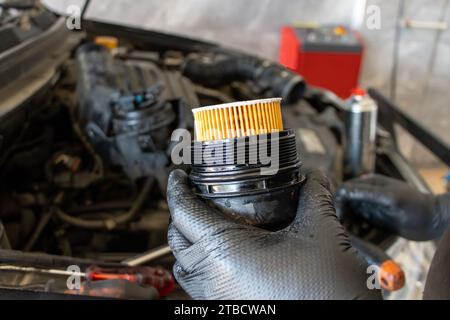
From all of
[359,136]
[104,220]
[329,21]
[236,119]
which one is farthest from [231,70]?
[329,21]

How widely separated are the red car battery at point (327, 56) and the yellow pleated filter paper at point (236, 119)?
6.32 feet

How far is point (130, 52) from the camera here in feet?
5.04

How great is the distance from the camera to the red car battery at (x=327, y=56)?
2307mm

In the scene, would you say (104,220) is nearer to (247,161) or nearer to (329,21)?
(247,161)

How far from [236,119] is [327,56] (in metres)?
2.02

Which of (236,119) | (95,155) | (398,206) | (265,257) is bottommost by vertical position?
(398,206)

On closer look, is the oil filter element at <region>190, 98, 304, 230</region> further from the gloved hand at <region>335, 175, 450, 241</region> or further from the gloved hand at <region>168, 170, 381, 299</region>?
the gloved hand at <region>335, 175, 450, 241</region>

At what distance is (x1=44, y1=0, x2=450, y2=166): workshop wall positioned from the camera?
2512 mm

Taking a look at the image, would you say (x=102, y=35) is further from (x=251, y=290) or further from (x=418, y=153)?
(x=418, y=153)

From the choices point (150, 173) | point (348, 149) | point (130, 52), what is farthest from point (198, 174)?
point (130, 52)

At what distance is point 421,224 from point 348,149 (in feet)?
1.00

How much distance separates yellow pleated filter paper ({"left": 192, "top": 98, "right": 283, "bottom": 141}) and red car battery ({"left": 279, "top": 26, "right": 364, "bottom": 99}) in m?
1.93

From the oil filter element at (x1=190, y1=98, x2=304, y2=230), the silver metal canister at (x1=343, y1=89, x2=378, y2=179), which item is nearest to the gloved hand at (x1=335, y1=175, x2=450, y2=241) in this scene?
the silver metal canister at (x1=343, y1=89, x2=378, y2=179)

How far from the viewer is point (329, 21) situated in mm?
2654
